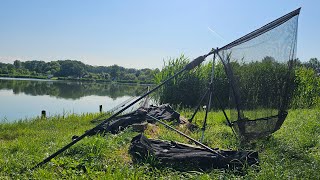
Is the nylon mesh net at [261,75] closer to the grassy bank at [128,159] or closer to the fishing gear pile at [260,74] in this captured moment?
the fishing gear pile at [260,74]

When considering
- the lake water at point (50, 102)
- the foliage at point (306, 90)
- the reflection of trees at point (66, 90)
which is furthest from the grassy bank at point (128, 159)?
the reflection of trees at point (66, 90)

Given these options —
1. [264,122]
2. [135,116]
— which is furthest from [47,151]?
A: [264,122]

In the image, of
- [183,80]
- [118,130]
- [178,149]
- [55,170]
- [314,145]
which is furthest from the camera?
[183,80]

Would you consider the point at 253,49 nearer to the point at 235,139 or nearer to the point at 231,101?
the point at 231,101

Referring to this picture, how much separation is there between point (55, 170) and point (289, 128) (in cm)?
540

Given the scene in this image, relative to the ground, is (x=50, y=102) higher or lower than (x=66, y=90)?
lower

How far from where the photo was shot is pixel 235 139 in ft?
19.6

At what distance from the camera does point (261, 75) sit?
233 inches

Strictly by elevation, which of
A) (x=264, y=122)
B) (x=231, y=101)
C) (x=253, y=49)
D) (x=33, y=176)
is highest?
(x=253, y=49)

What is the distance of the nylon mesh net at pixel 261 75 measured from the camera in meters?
5.48

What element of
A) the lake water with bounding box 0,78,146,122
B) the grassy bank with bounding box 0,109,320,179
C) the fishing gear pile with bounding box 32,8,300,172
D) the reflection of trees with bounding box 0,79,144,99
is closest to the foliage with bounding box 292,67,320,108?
the lake water with bounding box 0,78,146,122

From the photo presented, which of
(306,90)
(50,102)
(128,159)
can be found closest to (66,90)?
(50,102)

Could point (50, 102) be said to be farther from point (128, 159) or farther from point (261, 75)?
point (128, 159)

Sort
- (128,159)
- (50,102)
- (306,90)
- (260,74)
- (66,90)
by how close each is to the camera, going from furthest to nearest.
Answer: (66,90), (50,102), (306,90), (260,74), (128,159)
